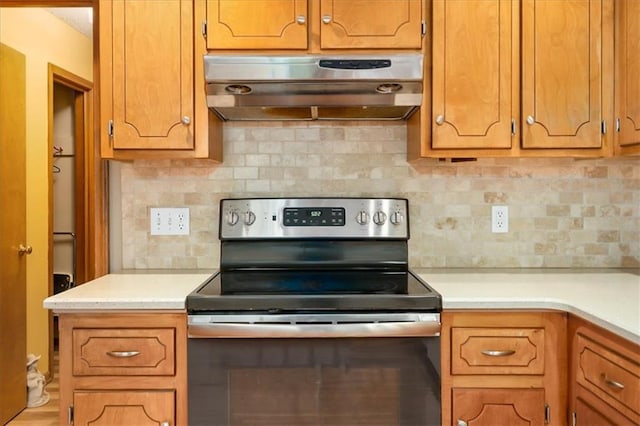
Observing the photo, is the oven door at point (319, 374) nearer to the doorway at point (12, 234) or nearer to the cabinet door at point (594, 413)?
the cabinet door at point (594, 413)

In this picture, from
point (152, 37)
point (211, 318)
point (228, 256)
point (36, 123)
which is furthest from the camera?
point (36, 123)

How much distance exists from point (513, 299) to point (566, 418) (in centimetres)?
40

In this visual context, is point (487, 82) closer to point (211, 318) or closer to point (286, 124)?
point (286, 124)

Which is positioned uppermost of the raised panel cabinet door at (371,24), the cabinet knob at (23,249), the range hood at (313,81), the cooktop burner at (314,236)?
the raised panel cabinet door at (371,24)

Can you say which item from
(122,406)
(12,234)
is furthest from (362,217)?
(12,234)

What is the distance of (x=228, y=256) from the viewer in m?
1.95

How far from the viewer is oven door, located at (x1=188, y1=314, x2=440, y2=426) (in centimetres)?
144

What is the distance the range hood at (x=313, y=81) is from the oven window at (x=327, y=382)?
87cm

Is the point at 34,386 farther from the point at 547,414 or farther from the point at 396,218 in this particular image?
the point at 547,414

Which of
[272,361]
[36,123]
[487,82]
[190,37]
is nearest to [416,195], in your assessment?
[487,82]

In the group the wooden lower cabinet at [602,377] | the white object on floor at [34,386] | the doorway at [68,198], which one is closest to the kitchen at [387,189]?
the wooden lower cabinet at [602,377]

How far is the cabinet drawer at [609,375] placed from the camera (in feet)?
3.76

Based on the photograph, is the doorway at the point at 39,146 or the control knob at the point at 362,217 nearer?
the control knob at the point at 362,217

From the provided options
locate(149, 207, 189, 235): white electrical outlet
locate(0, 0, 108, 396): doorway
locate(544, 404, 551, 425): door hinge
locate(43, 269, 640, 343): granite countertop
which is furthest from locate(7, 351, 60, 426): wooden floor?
locate(544, 404, 551, 425): door hinge
